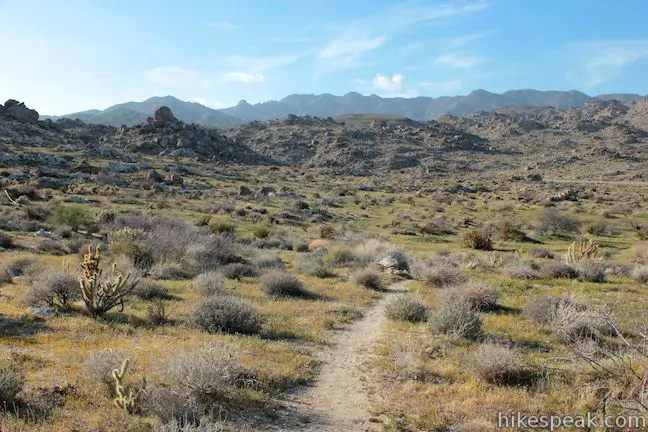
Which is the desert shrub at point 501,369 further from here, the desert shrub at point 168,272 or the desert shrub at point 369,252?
the desert shrub at point 369,252

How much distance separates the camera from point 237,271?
61.9 feet

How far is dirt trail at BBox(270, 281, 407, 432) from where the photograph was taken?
661 centimetres

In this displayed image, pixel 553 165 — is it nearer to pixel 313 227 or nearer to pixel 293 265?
pixel 313 227

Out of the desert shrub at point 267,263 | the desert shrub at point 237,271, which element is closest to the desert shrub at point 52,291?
the desert shrub at point 237,271

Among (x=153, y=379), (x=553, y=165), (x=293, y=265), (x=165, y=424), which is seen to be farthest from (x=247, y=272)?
(x=553, y=165)

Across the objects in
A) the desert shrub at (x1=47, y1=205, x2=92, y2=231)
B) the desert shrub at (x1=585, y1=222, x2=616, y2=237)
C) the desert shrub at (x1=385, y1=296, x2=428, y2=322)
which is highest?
the desert shrub at (x1=47, y1=205, x2=92, y2=231)

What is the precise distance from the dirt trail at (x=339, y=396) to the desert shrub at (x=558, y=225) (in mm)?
29855

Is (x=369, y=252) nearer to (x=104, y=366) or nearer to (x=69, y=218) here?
(x=104, y=366)

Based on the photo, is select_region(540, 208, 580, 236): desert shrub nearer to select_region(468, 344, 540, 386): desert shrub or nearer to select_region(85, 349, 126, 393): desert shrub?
select_region(468, 344, 540, 386): desert shrub

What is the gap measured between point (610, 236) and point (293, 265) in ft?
88.7

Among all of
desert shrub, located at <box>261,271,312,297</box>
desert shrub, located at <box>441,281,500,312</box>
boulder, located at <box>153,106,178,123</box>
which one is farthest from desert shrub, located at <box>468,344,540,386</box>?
boulder, located at <box>153,106,178,123</box>

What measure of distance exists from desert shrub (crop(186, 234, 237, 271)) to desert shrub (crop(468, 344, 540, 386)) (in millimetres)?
13546

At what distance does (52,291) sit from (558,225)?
3591cm

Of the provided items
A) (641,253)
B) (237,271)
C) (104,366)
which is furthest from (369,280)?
(641,253)
